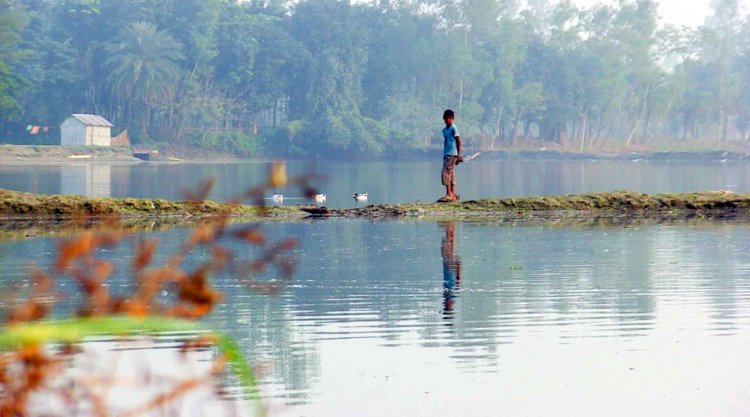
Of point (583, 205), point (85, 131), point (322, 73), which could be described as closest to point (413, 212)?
point (583, 205)

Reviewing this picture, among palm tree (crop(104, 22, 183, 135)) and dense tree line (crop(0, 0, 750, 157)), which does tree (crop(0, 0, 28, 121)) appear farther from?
palm tree (crop(104, 22, 183, 135))

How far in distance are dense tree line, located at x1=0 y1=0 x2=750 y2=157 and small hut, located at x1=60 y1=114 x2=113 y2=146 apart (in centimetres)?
335

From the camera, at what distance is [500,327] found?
941 centimetres

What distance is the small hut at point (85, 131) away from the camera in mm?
76625

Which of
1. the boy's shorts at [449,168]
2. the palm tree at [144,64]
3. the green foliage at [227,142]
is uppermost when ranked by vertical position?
the palm tree at [144,64]

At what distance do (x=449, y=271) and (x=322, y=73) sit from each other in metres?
71.3

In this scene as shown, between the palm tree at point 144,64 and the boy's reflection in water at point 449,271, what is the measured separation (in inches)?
2499

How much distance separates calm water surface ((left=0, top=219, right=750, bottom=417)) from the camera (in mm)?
7164

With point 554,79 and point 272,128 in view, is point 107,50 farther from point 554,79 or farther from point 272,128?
point 554,79

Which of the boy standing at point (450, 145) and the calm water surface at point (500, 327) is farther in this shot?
the boy standing at point (450, 145)

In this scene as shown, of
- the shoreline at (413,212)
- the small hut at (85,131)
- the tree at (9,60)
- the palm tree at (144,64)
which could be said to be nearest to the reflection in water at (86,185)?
the shoreline at (413,212)

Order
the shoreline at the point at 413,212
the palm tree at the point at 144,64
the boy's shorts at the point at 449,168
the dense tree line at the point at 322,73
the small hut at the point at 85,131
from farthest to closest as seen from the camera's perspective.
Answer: the dense tree line at the point at 322,73 → the palm tree at the point at 144,64 → the small hut at the point at 85,131 → the boy's shorts at the point at 449,168 → the shoreline at the point at 413,212

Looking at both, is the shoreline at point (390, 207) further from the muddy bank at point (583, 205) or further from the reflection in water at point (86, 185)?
the reflection in water at point (86, 185)

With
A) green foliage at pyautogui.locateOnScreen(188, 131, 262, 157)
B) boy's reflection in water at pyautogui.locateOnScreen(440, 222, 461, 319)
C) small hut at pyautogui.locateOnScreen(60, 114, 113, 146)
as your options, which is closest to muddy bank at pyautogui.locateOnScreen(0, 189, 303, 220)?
boy's reflection in water at pyautogui.locateOnScreen(440, 222, 461, 319)
